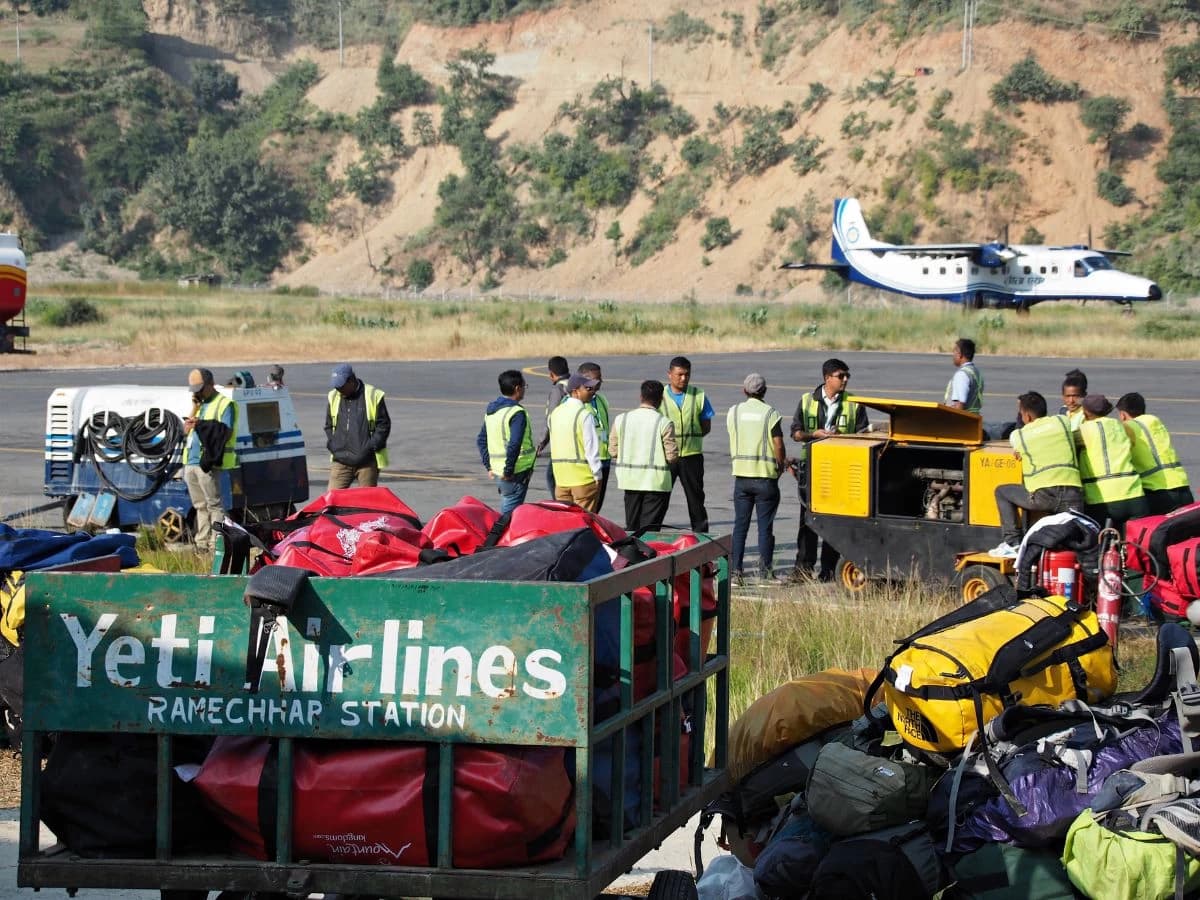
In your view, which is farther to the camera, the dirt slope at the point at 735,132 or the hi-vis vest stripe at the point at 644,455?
the dirt slope at the point at 735,132

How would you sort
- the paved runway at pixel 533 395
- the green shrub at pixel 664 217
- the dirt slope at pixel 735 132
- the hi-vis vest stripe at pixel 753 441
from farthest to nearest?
the green shrub at pixel 664 217
the dirt slope at pixel 735 132
the paved runway at pixel 533 395
the hi-vis vest stripe at pixel 753 441

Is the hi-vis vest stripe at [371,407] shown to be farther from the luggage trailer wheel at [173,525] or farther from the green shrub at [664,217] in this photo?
the green shrub at [664,217]

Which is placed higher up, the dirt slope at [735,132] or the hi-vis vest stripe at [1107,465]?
the dirt slope at [735,132]

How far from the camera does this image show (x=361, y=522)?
4.93 meters

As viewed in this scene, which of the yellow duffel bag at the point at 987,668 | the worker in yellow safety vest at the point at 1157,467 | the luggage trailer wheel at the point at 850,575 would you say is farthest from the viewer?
the luggage trailer wheel at the point at 850,575

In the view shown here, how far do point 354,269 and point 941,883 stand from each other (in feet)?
353

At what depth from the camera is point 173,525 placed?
1464cm

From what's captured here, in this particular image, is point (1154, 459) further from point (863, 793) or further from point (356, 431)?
point (863, 793)

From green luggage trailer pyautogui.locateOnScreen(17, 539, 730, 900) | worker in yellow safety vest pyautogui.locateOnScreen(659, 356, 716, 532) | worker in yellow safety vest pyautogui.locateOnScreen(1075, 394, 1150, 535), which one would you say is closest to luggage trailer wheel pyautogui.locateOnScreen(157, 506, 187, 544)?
worker in yellow safety vest pyautogui.locateOnScreen(659, 356, 716, 532)

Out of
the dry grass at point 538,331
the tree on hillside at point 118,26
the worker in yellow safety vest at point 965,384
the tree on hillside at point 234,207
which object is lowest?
the worker in yellow safety vest at point 965,384

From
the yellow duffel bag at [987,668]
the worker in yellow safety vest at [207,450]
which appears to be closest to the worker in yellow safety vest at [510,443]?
the worker in yellow safety vest at [207,450]

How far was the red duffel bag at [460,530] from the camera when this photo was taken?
5039 millimetres

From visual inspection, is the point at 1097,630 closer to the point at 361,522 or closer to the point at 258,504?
the point at 361,522

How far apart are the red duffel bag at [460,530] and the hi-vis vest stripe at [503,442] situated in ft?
26.6
